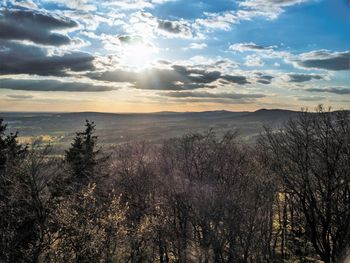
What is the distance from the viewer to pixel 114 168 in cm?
5712

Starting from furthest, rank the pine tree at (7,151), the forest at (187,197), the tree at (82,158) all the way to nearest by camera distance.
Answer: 1. the tree at (82,158)
2. the pine tree at (7,151)
3. the forest at (187,197)

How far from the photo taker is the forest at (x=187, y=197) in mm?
30281

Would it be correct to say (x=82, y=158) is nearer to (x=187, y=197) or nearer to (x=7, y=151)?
(x=7, y=151)

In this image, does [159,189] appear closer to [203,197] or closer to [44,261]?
[203,197]

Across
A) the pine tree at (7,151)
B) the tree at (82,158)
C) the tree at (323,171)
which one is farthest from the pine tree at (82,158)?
the tree at (323,171)

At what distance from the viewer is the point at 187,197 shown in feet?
140

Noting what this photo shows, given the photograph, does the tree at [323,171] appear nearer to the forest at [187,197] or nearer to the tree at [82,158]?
the forest at [187,197]

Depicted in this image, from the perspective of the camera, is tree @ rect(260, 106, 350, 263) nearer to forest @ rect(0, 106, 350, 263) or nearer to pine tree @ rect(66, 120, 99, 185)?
forest @ rect(0, 106, 350, 263)

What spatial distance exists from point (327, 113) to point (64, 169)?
25.9 meters

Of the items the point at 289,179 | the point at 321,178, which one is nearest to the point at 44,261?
the point at 289,179

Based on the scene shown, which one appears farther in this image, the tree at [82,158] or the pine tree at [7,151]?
the tree at [82,158]

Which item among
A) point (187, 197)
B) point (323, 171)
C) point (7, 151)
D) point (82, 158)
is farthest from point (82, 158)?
point (323, 171)

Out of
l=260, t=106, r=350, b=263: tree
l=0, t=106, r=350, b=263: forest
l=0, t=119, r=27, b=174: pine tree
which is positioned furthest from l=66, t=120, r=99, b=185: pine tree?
l=260, t=106, r=350, b=263: tree

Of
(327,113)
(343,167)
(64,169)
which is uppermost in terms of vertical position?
(327,113)
